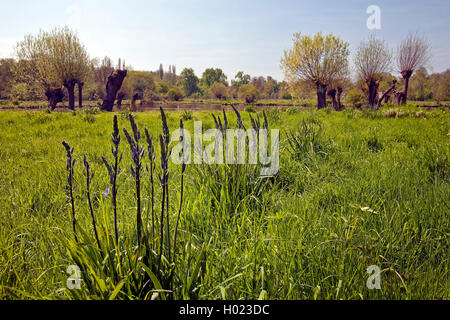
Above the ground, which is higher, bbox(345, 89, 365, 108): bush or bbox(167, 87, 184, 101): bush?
bbox(167, 87, 184, 101): bush

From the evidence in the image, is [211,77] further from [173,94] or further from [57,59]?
[57,59]

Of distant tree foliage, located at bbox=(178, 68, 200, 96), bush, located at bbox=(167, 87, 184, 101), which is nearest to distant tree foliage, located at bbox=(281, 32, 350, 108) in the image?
bush, located at bbox=(167, 87, 184, 101)

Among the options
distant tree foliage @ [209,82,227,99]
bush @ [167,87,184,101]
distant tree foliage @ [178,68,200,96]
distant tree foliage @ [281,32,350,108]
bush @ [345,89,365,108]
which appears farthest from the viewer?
distant tree foliage @ [178,68,200,96]

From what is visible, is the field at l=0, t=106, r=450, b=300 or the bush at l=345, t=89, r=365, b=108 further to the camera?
the bush at l=345, t=89, r=365, b=108

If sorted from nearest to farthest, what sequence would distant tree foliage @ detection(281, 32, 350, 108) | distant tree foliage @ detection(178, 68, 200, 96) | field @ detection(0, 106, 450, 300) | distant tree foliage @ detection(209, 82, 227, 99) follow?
field @ detection(0, 106, 450, 300) → distant tree foliage @ detection(281, 32, 350, 108) → distant tree foliage @ detection(209, 82, 227, 99) → distant tree foliage @ detection(178, 68, 200, 96)

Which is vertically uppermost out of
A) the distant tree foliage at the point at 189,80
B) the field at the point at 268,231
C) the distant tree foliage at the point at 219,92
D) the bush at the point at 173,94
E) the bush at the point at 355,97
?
the distant tree foliage at the point at 189,80

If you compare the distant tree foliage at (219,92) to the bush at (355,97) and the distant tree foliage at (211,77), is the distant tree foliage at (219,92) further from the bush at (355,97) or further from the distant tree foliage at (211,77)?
the bush at (355,97)

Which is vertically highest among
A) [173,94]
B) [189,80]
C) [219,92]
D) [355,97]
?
Answer: [189,80]

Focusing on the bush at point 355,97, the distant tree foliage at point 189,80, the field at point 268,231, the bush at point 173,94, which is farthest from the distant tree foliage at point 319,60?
the distant tree foliage at point 189,80

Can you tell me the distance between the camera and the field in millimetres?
1701

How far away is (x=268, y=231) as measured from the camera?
2350 millimetres

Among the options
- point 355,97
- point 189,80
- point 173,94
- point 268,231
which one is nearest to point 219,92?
point 173,94

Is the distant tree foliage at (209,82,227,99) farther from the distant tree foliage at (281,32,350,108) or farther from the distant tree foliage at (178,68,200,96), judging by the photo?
the distant tree foliage at (281,32,350,108)

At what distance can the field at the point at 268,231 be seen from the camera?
1701 millimetres
